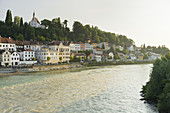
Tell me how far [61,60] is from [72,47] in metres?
22.7

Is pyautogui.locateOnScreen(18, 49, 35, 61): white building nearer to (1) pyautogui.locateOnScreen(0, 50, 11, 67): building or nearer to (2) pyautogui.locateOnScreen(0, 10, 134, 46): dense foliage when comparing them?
(1) pyautogui.locateOnScreen(0, 50, 11, 67): building

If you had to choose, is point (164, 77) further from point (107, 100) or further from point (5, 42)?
point (5, 42)

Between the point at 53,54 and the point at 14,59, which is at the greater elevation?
the point at 53,54

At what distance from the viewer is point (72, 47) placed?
87.3 metres

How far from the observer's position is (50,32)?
285 feet

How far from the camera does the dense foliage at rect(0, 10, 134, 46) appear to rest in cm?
7244

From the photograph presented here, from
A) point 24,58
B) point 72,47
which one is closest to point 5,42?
point 24,58

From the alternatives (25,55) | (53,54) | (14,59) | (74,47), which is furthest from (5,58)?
(74,47)

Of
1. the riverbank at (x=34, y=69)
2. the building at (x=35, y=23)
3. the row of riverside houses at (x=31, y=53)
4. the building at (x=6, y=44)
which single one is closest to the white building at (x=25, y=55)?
the row of riverside houses at (x=31, y=53)

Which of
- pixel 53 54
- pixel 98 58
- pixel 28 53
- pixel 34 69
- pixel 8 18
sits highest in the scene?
pixel 8 18

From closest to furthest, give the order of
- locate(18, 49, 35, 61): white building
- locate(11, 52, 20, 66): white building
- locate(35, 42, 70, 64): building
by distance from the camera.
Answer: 1. locate(11, 52, 20, 66): white building
2. locate(18, 49, 35, 61): white building
3. locate(35, 42, 70, 64): building

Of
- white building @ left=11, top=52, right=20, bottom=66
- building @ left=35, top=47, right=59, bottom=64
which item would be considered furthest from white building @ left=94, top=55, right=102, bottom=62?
white building @ left=11, top=52, right=20, bottom=66

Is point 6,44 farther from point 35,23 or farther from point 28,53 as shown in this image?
point 35,23

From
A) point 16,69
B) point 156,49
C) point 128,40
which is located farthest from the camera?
point 128,40
